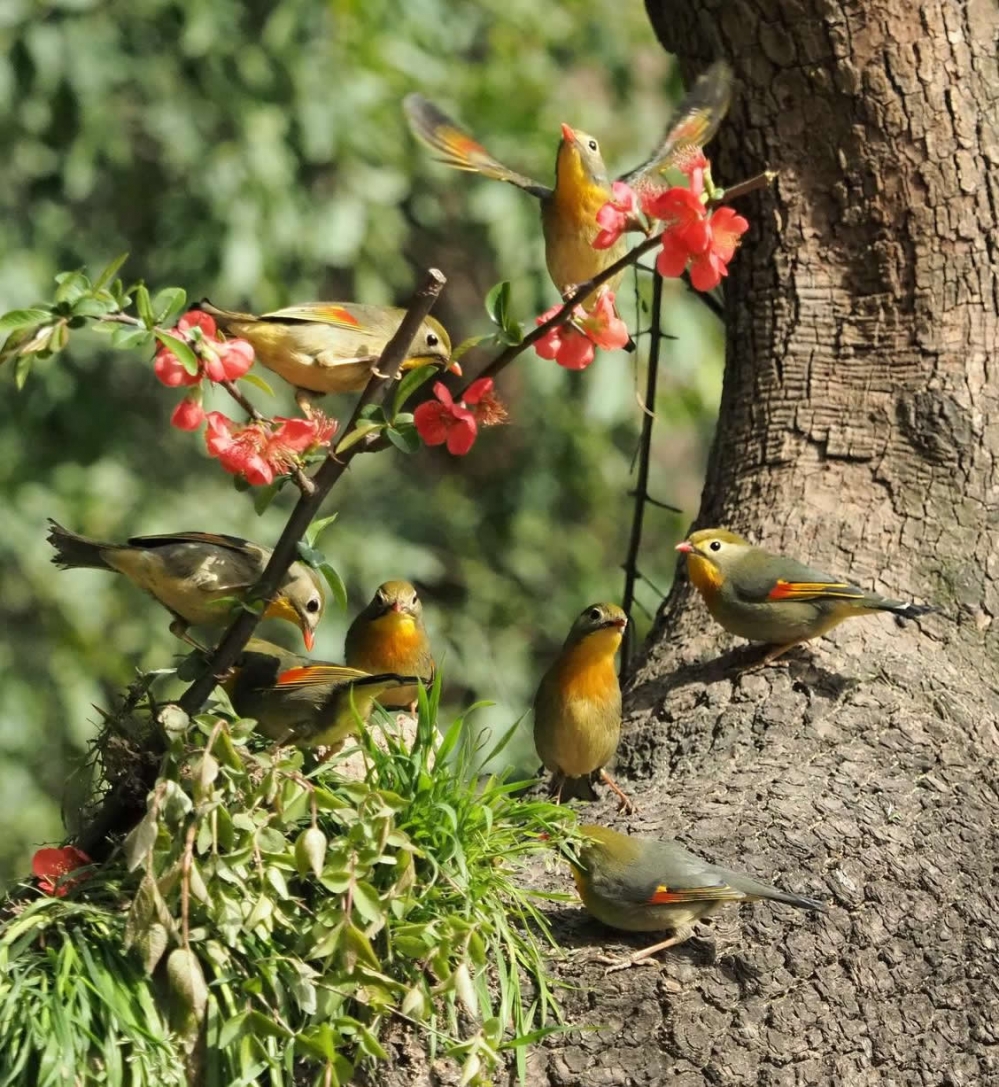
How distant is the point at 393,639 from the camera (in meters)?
4.35

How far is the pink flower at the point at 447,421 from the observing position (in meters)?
2.80

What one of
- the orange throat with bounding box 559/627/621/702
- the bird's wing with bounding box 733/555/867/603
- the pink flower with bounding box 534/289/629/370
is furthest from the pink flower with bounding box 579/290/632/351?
the bird's wing with bounding box 733/555/867/603

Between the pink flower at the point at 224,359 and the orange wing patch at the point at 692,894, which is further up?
the pink flower at the point at 224,359

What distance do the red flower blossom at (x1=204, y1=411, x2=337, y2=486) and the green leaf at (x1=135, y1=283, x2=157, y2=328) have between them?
8.0 inches

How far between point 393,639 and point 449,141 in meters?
1.33

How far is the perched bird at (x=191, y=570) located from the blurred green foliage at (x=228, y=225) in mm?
2393

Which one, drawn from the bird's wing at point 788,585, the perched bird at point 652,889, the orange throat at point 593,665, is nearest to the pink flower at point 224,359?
the perched bird at point 652,889

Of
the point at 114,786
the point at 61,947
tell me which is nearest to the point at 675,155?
the point at 114,786

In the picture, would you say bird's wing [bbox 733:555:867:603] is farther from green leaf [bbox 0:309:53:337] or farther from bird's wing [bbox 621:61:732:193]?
green leaf [bbox 0:309:53:337]

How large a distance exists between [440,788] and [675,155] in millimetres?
1599

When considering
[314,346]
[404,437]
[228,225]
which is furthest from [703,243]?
[228,225]

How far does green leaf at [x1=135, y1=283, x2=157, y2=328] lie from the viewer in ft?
8.33

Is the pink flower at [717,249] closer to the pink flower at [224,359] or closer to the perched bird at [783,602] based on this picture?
the pink flower at [224,359]

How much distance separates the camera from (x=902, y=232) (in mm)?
4648
